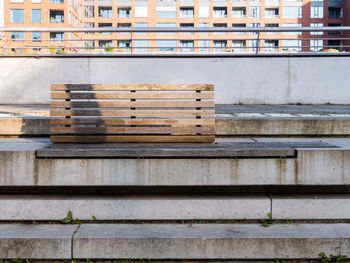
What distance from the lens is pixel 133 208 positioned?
168 inches

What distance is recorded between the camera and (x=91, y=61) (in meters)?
10.3

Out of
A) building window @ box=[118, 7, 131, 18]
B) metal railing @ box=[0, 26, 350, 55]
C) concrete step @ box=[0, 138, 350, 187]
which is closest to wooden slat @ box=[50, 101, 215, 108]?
concrete step @ box=[0, 138, 350, 187]

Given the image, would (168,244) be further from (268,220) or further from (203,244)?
(268,220)

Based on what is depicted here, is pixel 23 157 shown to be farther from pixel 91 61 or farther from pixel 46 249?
pixel 91 61

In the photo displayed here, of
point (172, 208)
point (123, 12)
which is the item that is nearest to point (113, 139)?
point (172, 208)

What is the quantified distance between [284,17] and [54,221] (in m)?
78.0

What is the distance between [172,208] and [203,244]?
0.60 meters

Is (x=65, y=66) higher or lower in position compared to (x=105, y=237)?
higher

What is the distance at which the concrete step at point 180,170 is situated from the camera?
4.21 metres

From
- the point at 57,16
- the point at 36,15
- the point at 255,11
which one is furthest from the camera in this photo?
the point at 255,11

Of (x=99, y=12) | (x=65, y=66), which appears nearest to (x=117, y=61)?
(x=65, y=66)

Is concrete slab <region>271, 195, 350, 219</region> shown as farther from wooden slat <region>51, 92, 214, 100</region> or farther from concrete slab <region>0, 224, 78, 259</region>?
concrete slab <region>0, 224, 78, 259</region>

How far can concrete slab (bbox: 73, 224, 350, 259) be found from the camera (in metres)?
3.80

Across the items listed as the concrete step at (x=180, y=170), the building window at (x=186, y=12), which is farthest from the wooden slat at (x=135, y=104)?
the building window at (x=186, y=12)
